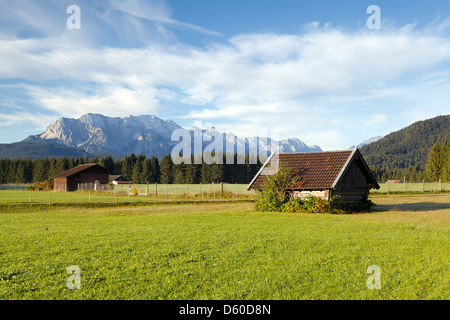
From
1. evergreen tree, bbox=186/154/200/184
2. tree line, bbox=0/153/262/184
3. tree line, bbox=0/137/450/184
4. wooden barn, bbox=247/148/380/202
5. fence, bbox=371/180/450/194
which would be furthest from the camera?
tree line, bbox=0/153/262/184

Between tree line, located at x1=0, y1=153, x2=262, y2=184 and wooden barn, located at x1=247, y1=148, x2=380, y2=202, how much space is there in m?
88.4

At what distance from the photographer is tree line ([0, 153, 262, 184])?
125 m

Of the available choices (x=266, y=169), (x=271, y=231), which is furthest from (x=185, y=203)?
(x=271, y=231)

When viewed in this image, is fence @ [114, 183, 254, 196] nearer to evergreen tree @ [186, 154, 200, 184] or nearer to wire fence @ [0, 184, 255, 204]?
wire fence @ [0, 184, 255, 204]

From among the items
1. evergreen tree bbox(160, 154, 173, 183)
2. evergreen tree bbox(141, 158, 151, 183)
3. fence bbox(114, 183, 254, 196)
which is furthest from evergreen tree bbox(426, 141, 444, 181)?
evergreen tree bbox(141, 158, 151, 183)

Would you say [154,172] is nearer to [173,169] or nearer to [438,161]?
[173,169]

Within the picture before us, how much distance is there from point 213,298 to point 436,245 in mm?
9647

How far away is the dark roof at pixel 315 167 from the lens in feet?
91.7

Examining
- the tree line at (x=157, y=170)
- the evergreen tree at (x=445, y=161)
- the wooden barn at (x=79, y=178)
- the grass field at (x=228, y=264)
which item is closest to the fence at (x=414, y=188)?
the evergreen tree at (x=445, y=161)

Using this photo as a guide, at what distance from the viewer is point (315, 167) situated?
29953 millimetres

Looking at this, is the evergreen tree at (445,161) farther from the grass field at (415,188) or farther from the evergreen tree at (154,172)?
the evergreen tree at (154,172)

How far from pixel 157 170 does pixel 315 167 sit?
10804 centimetres

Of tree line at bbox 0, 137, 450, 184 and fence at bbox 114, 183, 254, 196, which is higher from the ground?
tree line at bbox 0, 137, 450, 184
